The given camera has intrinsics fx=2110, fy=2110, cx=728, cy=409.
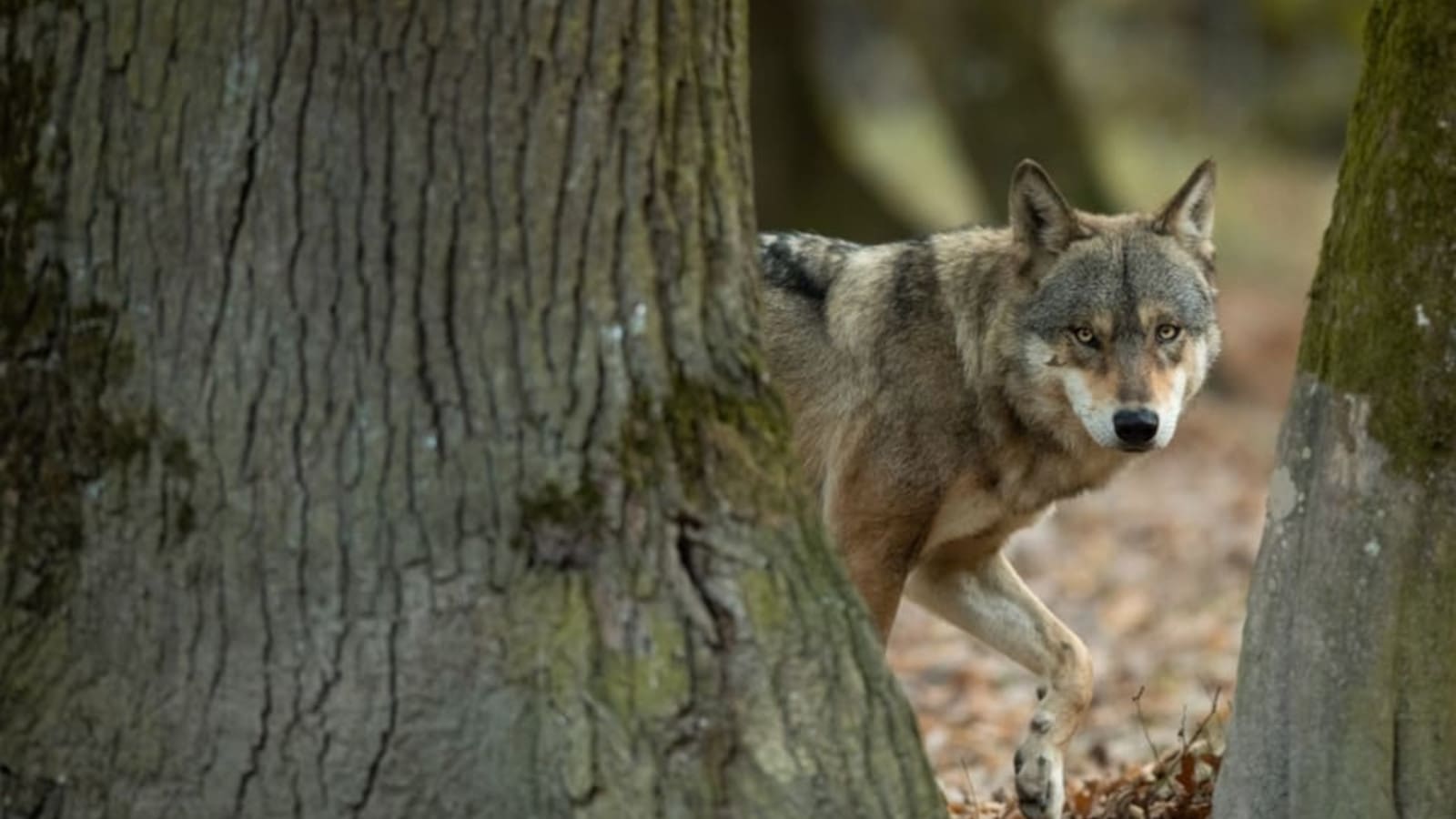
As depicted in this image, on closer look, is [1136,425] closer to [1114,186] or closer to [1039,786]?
[1039,786]

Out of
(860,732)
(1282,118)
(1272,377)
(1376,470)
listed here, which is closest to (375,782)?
(860,732)

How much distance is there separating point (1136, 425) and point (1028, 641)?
87 cm

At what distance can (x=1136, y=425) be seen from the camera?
590cm

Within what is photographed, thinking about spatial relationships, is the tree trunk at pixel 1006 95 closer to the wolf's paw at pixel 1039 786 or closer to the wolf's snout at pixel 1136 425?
the wolf's snout at pixel 1136 425

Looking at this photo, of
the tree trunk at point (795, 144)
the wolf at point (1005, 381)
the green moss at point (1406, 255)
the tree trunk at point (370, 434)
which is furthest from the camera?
the tree trunk at point (795, 144)

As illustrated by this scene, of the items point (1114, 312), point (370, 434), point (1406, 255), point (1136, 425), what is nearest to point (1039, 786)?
point (1136, 425)

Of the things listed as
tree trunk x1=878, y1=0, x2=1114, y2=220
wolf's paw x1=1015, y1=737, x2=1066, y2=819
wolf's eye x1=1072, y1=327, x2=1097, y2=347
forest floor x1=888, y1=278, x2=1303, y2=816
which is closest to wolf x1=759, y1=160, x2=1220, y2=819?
wolf's eye x1=1072, y1=327, x2=1097, y2=347

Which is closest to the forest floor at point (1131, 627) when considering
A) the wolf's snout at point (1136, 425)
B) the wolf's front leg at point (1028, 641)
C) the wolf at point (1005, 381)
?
the wolf's front leg at point (1028, 641)

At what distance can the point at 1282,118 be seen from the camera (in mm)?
27938

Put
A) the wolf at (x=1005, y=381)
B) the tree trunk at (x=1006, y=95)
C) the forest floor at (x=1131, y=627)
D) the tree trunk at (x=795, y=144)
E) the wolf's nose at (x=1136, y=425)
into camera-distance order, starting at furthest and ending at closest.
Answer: the tree trunk at (x=795, y=144) → the tree trunk at (x=1006, y=95) → the forest floor at (x=1131, y=627) → the wolf at (x=1005, y=381) → the wolf's nose at (x=1136, y=425)

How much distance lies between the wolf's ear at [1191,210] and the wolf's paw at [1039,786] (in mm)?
1662

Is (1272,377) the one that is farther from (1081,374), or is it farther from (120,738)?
(120,738)

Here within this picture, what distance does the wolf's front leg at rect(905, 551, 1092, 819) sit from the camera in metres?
5.73

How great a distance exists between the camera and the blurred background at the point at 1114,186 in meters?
9.33
